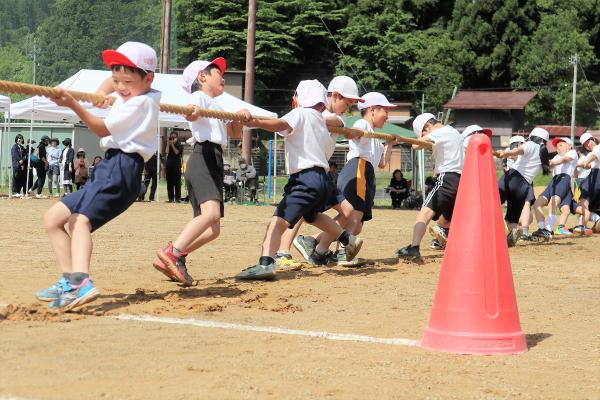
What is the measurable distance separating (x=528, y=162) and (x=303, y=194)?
730 centimetres

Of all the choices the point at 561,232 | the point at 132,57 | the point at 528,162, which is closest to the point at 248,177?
the point at 561,232

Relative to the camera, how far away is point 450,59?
67.6 metres

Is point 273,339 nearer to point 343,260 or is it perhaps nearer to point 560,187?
point 343,260

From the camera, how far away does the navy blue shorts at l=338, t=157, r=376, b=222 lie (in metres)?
10.9

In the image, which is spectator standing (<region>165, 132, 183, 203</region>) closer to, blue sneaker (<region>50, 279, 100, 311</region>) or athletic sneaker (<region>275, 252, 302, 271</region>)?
athletic sneaker (<region>275, 252, 302, 271</region>)

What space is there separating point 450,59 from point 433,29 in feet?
13.6

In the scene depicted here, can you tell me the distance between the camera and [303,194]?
8.97 metres

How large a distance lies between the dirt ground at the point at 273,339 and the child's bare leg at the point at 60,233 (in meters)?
0.35

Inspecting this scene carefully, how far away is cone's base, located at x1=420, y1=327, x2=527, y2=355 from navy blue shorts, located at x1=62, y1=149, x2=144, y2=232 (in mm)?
2483

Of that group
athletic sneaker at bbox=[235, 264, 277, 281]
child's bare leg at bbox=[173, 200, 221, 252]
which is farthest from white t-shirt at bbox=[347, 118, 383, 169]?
child's bare leg at bbox=[173, 200, 221, 252]

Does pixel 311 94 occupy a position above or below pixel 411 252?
above

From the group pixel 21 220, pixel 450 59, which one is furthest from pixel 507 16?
pixel 21 220

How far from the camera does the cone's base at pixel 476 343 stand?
223 inches

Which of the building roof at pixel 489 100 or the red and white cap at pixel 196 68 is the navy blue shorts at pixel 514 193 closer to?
the red and white cap at pixel 196 68
